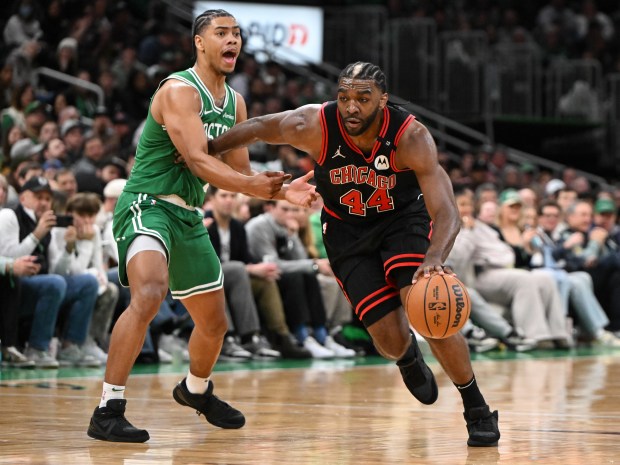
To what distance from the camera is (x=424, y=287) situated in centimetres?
513

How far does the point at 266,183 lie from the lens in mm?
5496

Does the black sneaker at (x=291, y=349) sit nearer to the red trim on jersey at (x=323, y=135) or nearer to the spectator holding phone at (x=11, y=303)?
the spectator holding phone at (x=11, y=303)

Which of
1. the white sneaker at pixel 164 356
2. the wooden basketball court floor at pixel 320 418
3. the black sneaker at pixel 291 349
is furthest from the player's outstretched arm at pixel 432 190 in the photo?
the black sneaker at pixel 291 349

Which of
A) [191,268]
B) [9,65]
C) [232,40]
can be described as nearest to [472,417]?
[191,268]

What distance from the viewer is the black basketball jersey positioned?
5.50m

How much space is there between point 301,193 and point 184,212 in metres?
0.59

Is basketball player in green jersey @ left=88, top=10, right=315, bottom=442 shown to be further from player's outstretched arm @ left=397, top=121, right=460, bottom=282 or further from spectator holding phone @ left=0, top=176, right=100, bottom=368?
spectator holding phone @ left=0, top=176, right=100, bottom=368

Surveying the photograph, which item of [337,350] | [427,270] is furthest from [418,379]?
[337,350]

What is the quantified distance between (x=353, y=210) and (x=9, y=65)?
926cm

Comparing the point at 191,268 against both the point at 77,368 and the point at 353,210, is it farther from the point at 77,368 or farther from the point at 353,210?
the point at 77,368

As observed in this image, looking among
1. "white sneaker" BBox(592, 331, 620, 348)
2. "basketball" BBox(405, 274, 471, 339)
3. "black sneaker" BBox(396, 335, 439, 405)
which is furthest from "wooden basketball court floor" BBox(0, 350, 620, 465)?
"white sneaker" BBox(592, 331, 620, 348)

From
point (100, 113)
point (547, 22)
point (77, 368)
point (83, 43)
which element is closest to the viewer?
point (77, 368)

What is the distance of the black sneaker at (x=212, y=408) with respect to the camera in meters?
5.91

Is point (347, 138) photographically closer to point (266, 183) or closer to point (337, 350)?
point (266, 183)
